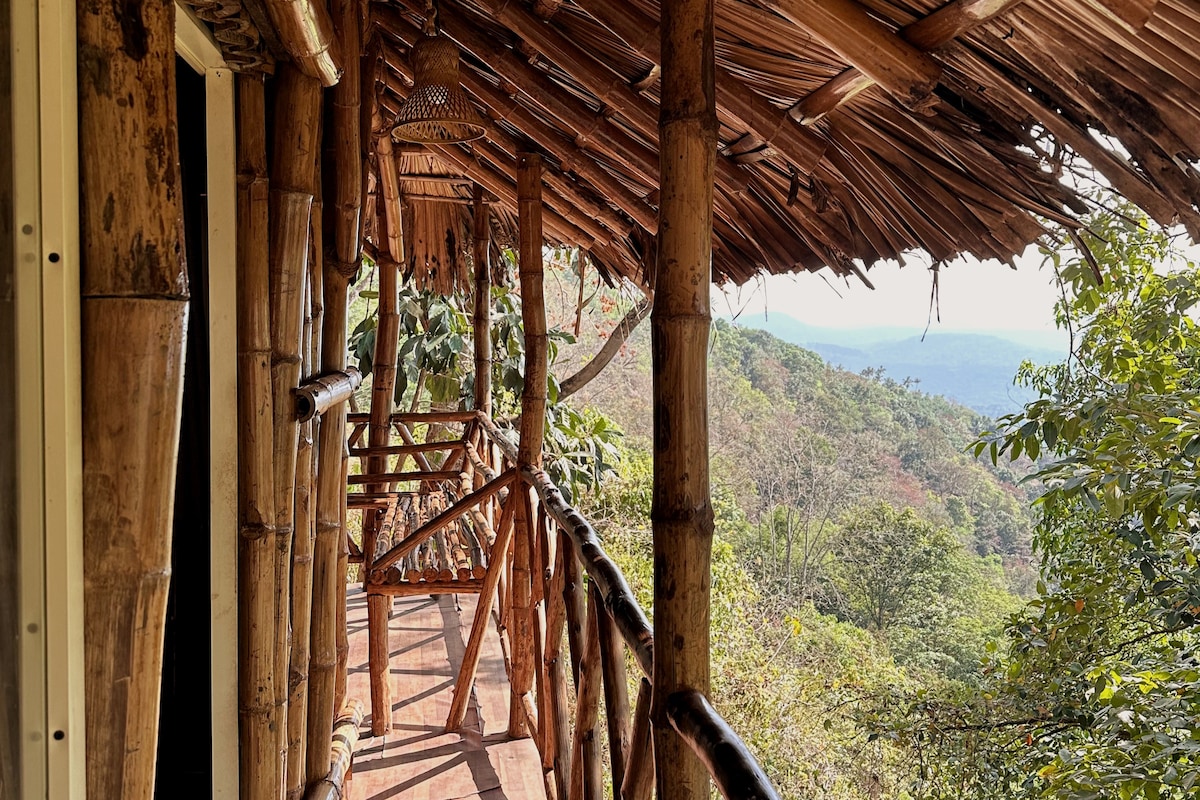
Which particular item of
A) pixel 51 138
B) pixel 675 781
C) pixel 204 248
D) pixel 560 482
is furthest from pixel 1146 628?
pixel 51 138

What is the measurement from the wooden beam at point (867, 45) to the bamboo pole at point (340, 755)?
179cm

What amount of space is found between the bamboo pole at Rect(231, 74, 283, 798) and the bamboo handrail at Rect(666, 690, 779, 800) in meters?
0.70

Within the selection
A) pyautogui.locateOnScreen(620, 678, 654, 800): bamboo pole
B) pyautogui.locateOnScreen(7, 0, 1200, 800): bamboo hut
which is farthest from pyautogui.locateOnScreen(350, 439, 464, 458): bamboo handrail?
pyautogui.locateOnScreen(620, 678, 654, 800): bamboo pole

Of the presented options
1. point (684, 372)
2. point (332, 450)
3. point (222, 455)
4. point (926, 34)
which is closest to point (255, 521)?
point (222, 455)

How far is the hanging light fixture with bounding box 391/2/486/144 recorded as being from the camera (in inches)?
84.0

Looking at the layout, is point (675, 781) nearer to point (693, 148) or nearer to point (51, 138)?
point (693, 148)

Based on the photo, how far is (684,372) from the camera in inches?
56.0

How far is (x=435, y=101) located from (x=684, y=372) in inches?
42.8

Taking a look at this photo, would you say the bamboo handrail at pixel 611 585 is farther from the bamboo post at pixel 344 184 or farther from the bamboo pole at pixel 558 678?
the bamboo post at pixel 344 184

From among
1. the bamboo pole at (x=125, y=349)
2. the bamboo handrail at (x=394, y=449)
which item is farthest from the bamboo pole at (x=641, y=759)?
the bamboo handrail at (x=394, y=449)

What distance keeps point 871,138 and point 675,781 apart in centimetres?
126

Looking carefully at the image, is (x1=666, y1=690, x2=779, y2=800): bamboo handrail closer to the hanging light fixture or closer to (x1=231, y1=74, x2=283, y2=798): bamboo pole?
(x1=231, y1=74, x2=283, y2=798): bamboo pole

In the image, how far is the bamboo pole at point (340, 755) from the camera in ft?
6.63

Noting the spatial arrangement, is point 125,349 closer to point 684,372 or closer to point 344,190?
Result: point 684,372
